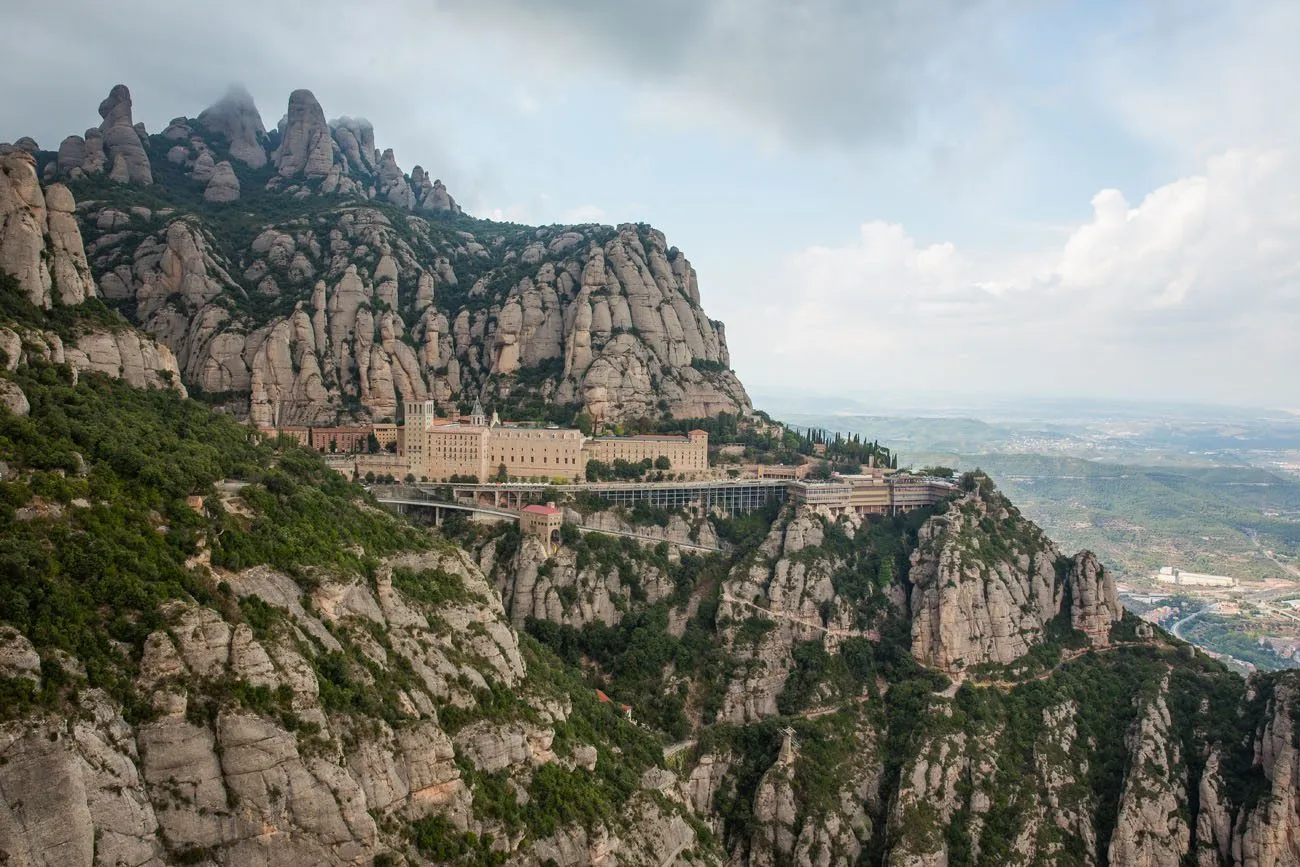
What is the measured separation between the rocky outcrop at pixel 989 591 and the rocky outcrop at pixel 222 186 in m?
114

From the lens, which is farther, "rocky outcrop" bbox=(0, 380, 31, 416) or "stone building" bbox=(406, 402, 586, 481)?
"stone building" bbox=(406, 402, 586, 481)

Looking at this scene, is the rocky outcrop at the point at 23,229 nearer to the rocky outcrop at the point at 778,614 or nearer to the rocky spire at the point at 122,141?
the rocky outcrop at the point at 778,614

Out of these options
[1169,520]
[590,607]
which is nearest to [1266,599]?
[1169,520]

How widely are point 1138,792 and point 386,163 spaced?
154 meters

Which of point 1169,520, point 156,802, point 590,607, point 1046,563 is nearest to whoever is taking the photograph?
point 156,802

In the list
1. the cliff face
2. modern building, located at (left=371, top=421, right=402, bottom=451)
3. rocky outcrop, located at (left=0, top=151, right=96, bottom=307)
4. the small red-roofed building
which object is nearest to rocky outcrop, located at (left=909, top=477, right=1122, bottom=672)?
the cliff face

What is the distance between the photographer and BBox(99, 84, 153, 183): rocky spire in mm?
125062

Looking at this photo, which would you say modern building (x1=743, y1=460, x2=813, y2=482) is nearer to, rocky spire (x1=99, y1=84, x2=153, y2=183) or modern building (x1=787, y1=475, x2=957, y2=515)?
modern building (x1=787, y1=475, x2=957, y2=515)

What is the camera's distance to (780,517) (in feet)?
303

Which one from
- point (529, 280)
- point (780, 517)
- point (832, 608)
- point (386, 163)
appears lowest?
point (832, 608)

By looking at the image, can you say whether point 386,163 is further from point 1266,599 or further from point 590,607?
point 1266,599

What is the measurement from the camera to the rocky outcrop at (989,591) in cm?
7856

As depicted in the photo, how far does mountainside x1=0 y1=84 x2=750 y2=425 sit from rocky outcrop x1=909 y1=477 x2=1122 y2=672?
4061cm

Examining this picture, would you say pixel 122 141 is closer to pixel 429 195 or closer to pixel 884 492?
pixel 429 195
